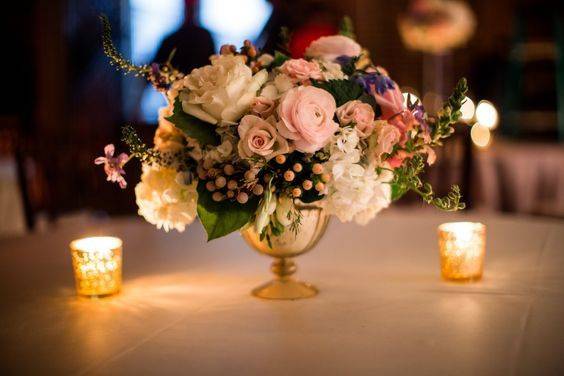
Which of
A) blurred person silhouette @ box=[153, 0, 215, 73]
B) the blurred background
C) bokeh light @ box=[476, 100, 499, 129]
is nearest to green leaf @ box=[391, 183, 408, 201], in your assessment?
blurred person silhouette @ box=[153, 0, 215, 73]

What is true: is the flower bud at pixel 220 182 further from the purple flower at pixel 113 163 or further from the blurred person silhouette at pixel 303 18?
the blurred person silhouette at pixel 303 18

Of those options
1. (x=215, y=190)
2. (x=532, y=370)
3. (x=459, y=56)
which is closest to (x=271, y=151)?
(x=215, y=190)

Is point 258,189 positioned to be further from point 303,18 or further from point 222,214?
point 303,18

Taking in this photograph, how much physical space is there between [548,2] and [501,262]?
4710 millimetres

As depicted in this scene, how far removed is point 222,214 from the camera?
111 centimetres

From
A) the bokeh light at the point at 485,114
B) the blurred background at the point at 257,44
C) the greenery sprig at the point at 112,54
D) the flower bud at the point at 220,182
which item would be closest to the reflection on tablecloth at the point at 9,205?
the blurred background at the point at 257,44

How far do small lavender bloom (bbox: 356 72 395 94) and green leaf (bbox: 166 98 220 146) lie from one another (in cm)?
26

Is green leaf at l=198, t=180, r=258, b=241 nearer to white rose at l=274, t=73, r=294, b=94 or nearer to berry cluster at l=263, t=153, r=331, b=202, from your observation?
berry cluster at l=263, t=153, r=331, b=202

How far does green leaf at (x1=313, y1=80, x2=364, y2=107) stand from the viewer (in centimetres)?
112

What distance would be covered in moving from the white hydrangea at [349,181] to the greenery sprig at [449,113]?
12 cm

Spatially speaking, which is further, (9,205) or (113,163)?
(9,205)

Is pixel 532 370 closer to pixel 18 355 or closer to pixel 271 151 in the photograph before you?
pixel 271 151

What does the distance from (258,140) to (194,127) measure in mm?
131

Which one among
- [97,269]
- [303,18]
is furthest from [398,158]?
[303,18]
